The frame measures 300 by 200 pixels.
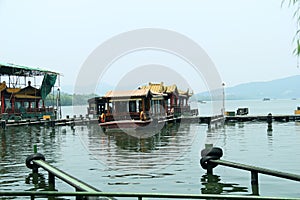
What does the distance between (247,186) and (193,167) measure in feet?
12.3

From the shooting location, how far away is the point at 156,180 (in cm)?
1252

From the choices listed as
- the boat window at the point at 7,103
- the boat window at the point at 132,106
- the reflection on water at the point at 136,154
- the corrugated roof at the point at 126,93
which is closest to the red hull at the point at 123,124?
the boat window at the point at 132,106

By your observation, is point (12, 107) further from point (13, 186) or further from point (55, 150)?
point (13, 186)

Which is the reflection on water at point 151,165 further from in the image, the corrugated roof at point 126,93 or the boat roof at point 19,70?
the boat roof at point 19,70

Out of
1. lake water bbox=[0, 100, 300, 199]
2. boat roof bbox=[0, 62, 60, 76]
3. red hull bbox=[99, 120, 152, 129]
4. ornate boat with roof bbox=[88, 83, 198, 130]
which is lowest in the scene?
lake water bbox=[0, 100, 300, 199]

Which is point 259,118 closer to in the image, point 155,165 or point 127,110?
point 127,110

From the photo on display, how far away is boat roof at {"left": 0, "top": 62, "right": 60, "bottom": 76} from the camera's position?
41.1 metres

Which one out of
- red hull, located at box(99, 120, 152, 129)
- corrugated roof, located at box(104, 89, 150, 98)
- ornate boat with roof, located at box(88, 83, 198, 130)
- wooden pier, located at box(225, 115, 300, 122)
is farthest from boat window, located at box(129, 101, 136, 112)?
wooden pier, located at box(225, 115, 300, 122)

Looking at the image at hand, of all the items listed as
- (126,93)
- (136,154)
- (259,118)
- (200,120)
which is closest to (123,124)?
(126,93)

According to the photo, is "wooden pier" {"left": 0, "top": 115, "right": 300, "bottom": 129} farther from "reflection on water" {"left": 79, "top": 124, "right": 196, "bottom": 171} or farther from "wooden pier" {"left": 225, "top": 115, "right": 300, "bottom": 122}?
"reflection on water" {"left": 79, "top": 124, "right": 196, "bottom": 171}

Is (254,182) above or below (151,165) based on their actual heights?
above

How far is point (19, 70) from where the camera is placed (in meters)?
43.7

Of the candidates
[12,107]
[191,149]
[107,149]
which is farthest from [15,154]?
[12,107]

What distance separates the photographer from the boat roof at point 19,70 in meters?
41.1
